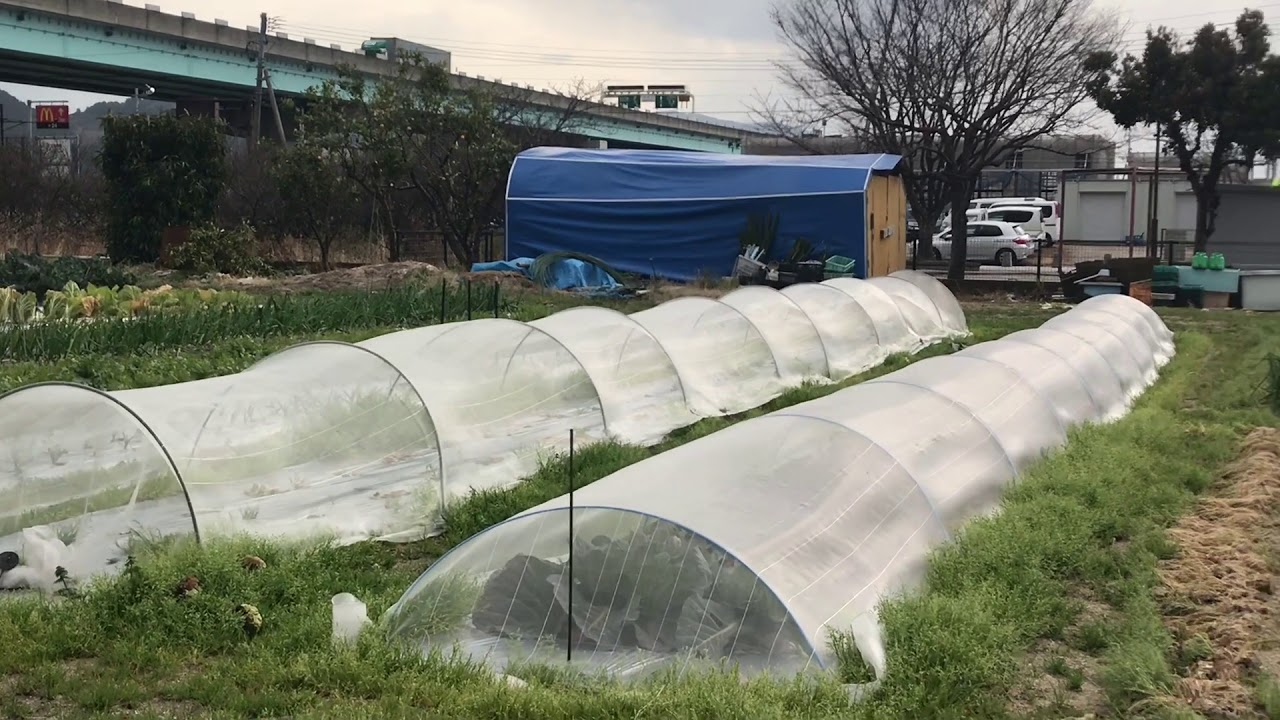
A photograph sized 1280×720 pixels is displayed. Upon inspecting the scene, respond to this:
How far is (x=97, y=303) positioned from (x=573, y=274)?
9153 mm

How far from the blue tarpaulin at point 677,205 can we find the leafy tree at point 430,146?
172cm

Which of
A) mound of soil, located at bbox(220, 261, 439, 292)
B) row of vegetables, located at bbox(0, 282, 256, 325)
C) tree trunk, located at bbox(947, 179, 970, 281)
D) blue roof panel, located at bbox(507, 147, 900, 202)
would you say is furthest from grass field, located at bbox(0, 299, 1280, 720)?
tree trunk, located at bbox(947, 179, 970, 281)

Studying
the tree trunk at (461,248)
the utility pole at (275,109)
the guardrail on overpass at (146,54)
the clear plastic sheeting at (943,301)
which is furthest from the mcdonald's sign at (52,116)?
the clear plastic sheeting at (943,301)

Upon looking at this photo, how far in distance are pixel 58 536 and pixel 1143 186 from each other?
36765 millimetres

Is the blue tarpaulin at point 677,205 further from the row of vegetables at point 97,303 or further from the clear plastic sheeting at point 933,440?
the clear plastic sheeting at point 933,440

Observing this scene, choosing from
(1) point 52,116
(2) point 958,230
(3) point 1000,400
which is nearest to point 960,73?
(2) point 958,230

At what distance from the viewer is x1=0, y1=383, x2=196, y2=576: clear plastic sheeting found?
6.28 m

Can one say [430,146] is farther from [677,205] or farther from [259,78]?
[259,78]

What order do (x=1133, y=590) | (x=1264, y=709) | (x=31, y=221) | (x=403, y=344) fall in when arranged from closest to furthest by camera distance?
(x=1264, y=709)
(x=1133, y=590)
(x=403, y=344)
(x=31, y=221)

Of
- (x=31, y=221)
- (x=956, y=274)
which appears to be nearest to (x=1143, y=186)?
(x=956, y=274)

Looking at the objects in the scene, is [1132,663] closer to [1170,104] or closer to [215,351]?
[215,351]

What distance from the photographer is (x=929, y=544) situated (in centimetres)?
604

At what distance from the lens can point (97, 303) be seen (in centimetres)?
1457

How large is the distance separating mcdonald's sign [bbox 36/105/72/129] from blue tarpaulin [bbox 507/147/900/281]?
120 feet
